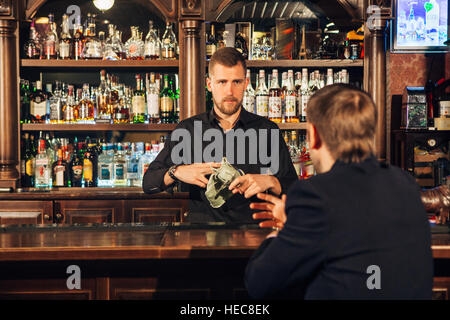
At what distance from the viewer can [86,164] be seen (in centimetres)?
332

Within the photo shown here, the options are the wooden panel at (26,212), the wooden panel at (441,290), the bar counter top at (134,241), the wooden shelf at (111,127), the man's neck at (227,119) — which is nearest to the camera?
the bar counter top at (134,241)

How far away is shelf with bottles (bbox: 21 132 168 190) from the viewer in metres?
3.27

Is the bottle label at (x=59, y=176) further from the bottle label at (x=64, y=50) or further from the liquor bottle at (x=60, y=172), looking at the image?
the bottle label at (x=64, y=50)

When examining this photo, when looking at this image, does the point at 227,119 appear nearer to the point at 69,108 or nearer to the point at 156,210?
the point at 156,210

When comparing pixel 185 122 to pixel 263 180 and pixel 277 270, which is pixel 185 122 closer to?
pixel 263 180

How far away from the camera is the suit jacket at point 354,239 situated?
1.00 m

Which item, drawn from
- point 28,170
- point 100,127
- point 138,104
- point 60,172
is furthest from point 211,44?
point 28,170

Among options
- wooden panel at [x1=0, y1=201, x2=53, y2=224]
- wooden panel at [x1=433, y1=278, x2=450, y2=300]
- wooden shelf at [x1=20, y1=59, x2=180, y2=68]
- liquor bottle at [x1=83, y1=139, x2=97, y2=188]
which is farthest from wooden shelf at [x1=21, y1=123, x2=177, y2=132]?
wooden panel at [x1=433, y1=278, x2=450, y2=300]

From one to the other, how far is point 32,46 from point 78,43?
0.97 feet

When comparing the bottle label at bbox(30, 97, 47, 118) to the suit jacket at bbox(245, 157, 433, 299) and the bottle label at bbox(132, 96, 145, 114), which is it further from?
the suit jacket at bbox(245, 157, 433, 299)

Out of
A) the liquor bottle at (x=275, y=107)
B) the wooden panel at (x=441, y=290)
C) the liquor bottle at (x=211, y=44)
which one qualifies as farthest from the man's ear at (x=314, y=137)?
the liquor bottle at (x=211, y=44)

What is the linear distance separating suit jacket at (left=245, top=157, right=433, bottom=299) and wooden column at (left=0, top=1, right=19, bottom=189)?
252 centimetres

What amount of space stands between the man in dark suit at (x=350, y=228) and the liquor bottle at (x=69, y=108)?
252 cm

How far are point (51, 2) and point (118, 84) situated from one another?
29.4 inches
